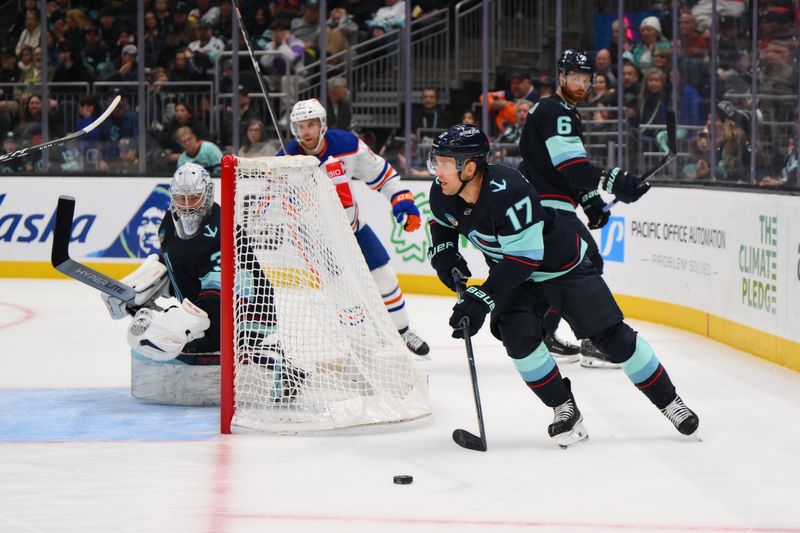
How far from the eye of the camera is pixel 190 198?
15.1 ft

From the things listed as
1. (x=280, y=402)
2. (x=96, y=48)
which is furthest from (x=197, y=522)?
(x=96, y=48)

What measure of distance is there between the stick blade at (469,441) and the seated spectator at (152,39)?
625cm

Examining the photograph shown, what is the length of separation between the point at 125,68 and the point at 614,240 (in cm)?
418

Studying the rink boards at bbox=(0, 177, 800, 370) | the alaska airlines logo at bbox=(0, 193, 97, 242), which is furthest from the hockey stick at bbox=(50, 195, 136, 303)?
the alaska airlines logo at bbox=(0, 193, 97, 242)

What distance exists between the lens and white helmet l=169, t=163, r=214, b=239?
4566mm

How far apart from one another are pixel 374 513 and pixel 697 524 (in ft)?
2.70

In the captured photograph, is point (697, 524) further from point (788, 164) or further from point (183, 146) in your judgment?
point (183, 146)

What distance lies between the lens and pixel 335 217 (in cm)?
463

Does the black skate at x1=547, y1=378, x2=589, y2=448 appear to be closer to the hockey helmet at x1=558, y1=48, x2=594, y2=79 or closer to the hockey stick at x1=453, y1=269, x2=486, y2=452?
the hockey stick at x1=453, y1=269, x2=486, y2=452

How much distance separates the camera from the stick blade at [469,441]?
13.4 ft

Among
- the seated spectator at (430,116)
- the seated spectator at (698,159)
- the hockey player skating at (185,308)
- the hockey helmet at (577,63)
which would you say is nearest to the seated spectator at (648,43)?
the seated spectator at (698,159)

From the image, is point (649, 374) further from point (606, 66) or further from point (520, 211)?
point (606, 66)

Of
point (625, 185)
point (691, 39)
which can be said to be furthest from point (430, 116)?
point (625, 185)

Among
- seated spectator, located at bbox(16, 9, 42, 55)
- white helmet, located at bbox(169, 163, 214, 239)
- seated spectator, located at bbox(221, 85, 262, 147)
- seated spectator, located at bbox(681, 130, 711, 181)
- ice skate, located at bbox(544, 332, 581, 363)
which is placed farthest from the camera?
seated spectator, located at bbox(16, 9, 42, 55)
